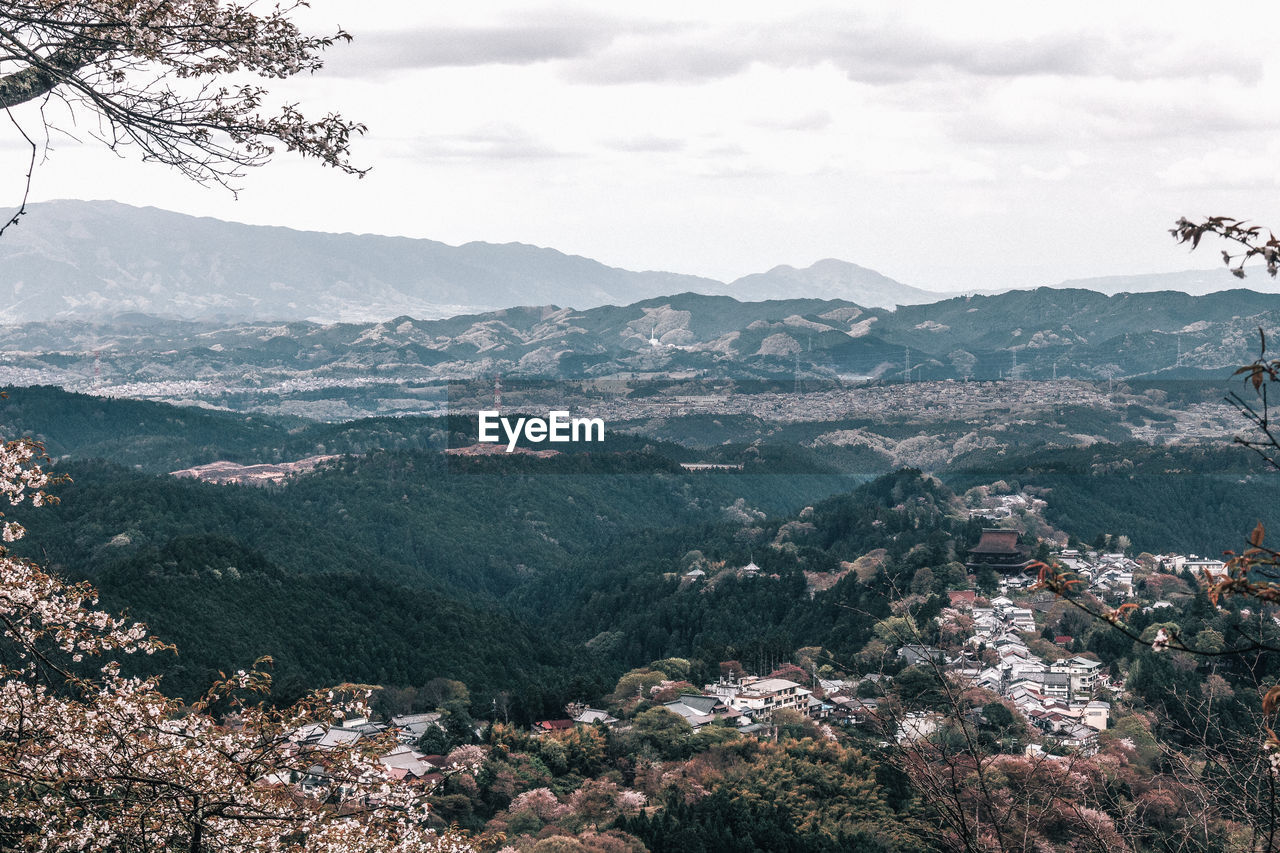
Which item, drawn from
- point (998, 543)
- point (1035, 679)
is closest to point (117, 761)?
point (1035, 679)

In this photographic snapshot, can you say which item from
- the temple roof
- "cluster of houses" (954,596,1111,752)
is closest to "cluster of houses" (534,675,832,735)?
"cluster of houses" (954,596,1111,752)

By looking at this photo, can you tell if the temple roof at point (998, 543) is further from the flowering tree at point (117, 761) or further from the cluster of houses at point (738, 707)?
the flowering tree at point (117, 761)

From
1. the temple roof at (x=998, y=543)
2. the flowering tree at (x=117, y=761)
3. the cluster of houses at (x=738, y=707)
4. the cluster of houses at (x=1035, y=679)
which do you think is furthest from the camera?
the temple roof at (x=998, y=543)

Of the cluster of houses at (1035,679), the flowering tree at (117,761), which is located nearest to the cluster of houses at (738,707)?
the cluster of houses at (1035,679)

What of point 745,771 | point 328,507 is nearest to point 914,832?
point 745,771

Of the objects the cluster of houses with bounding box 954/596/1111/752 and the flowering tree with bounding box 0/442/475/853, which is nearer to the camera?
the flowering tree with bounding box 0/442/475/853

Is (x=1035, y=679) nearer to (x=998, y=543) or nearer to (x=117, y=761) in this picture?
(x=998, y=543)

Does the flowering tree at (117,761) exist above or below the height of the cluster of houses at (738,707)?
above

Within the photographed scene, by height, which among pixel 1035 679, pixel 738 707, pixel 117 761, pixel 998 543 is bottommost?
→ pixel 738 707

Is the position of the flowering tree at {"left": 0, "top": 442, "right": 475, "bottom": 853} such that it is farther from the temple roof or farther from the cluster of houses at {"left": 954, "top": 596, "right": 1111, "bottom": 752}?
the temple roof

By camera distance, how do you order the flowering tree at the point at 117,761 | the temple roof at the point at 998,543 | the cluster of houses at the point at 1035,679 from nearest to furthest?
1. the flowering tree at the point at 117,761
2. the cluster of houses at the point at 1035,679
3. the temple roof at the point at 998,543

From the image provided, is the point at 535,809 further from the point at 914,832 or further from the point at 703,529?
the point at 703,529
